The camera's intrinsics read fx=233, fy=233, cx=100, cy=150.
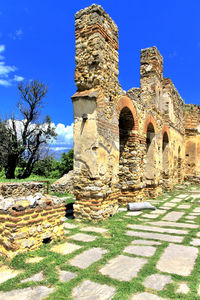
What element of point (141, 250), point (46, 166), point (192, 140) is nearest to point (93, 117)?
point (141, 250)

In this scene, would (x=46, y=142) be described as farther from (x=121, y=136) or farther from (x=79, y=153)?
(x=79, y=153)

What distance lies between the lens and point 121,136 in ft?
26.0

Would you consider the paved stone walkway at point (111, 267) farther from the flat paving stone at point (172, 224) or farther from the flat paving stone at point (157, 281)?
the flat paving stone at point (172, 224)

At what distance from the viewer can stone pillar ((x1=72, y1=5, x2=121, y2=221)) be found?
5.41m

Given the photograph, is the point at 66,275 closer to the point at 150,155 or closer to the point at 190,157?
the point at 150,155

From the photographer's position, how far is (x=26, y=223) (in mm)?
3387

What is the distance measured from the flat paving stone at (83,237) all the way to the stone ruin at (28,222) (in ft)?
0.93

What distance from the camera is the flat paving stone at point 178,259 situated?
2893 millimetres

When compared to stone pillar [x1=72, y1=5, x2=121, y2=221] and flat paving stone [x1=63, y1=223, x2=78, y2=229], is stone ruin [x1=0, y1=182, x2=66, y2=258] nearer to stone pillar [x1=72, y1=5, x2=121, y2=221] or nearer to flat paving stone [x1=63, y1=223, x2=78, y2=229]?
flat paving stone [x1=63, y1=223, x2=78, y2=229]

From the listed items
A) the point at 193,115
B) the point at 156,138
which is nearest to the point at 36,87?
the point at 193,115

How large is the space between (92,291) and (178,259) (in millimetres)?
1437

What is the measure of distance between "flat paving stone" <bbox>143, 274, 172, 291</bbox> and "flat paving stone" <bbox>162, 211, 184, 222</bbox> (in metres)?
3.01

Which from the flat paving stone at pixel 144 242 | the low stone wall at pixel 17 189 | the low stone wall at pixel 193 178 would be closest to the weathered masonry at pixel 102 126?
the flat paving stone at pixel 144 242

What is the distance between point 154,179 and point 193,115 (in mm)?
9565
